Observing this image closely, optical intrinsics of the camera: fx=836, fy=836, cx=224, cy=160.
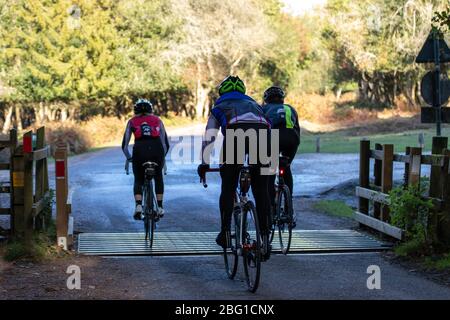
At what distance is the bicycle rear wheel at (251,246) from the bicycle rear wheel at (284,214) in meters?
2.42

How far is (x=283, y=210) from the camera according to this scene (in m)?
10.9

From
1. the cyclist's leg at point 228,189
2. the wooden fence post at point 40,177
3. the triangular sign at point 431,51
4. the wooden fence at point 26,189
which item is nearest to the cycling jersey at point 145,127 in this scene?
the wooden fence at point 26,189

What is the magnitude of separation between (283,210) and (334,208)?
609 cm

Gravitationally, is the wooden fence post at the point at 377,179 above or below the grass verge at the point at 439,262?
above

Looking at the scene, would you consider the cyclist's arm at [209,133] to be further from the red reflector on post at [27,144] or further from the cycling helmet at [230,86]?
the red reflector on post at [27,144]

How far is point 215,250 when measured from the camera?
11.0 metres

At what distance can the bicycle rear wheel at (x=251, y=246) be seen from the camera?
7.79 m

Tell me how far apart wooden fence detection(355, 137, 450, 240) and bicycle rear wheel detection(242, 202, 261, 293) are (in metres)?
2.97

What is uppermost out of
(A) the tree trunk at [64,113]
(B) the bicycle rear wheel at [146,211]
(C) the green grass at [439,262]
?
(A) the tree trunk at [64,113]

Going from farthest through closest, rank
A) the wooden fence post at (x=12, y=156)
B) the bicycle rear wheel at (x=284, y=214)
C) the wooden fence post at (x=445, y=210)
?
1. the bicycle rear wheel at (x=284, y=214)
2. the wooden fence post at (x=12, y=156)
3. the wooden fence post at (x=445, y=210)

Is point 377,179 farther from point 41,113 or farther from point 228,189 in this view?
point 41,113

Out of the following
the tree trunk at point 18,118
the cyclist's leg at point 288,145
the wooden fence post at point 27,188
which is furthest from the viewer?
the tree trunk at point 18,118

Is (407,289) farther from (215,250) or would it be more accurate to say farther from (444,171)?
(215,250)

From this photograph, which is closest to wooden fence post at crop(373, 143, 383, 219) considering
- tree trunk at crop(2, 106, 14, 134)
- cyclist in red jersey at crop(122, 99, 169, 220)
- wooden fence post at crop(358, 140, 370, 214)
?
wooden fence post at crop(358, 140, 370, 214)
